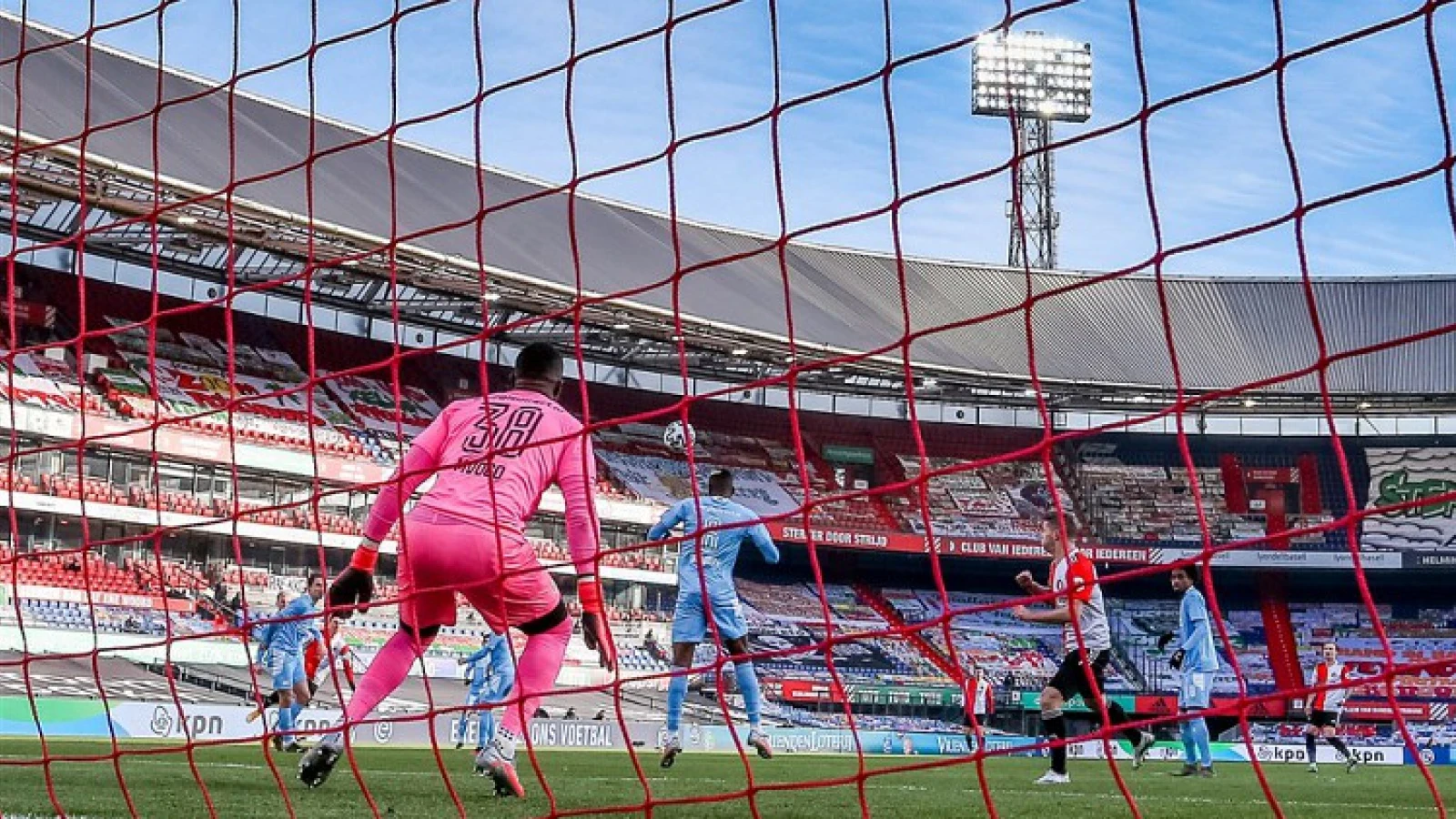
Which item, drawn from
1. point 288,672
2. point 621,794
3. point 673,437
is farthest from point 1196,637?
point 673,437

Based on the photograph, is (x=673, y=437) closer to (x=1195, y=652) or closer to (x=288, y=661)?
(x=288, y=661)

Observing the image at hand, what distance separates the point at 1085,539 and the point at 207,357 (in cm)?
2193

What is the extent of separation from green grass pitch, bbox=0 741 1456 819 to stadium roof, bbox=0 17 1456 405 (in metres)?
11.3

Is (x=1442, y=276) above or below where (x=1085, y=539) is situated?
above

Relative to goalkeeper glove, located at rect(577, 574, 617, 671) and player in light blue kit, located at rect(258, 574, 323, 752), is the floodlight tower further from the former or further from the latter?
goalkeeper glove, located at rect(577, 574, 617, 671)

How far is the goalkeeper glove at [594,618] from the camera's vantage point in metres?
5.91

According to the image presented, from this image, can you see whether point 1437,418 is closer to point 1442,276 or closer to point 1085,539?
point 1442,276

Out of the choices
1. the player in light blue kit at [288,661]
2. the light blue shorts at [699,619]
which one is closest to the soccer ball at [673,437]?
the player in light blue kit at [288,661]

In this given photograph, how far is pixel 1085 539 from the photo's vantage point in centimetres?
4219

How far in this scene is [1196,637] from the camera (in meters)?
13.1

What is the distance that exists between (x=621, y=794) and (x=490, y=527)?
3.20 m

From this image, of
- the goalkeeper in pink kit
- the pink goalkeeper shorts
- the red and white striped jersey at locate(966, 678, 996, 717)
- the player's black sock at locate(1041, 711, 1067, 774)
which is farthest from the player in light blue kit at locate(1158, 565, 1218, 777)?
the red and white striped jersey at locate(966, 678, 996, 717)

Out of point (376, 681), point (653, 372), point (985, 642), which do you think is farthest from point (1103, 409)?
point (376, 681)

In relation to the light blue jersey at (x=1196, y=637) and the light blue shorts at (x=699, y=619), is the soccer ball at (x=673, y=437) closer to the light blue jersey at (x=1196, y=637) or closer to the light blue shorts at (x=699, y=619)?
the light blue jersey at (x=1196, y=637)
